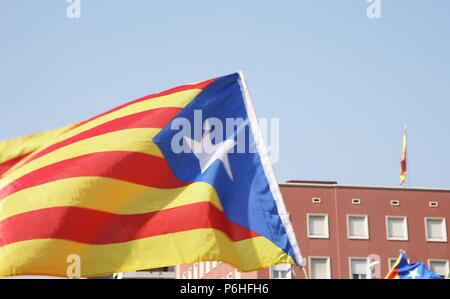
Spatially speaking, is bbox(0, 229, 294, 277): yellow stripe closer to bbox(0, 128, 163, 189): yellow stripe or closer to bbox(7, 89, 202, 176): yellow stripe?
bbox(0, 128, 163, 189): yellow stripe

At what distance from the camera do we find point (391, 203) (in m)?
72.8

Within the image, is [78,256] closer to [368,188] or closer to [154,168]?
[154,168]

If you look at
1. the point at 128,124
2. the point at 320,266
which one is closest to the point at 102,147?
the point at 128,124

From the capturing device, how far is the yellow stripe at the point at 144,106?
535 inches

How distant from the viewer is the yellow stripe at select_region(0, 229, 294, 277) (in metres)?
11.5

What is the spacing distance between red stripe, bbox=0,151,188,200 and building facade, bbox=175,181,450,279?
56.6 meters

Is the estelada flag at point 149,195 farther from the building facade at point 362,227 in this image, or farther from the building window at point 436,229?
the building window at point 436,229

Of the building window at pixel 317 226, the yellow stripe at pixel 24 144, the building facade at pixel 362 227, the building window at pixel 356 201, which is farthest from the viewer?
the building window at pixel 356 201

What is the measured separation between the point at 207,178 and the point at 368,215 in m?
60.1

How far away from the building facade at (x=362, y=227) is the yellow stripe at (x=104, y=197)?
56.7m

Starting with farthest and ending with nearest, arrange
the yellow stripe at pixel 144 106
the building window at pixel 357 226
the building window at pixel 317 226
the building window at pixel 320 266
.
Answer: the building window at pixel 357 226 → the building window at pixel 317 226 → the building window at pixel 320 266 → the yellow stripe at pixel 144 106

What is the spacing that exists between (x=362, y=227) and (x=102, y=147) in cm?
6022

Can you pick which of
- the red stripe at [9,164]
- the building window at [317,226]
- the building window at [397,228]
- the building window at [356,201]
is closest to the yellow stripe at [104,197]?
the red stripe at [9,164]
